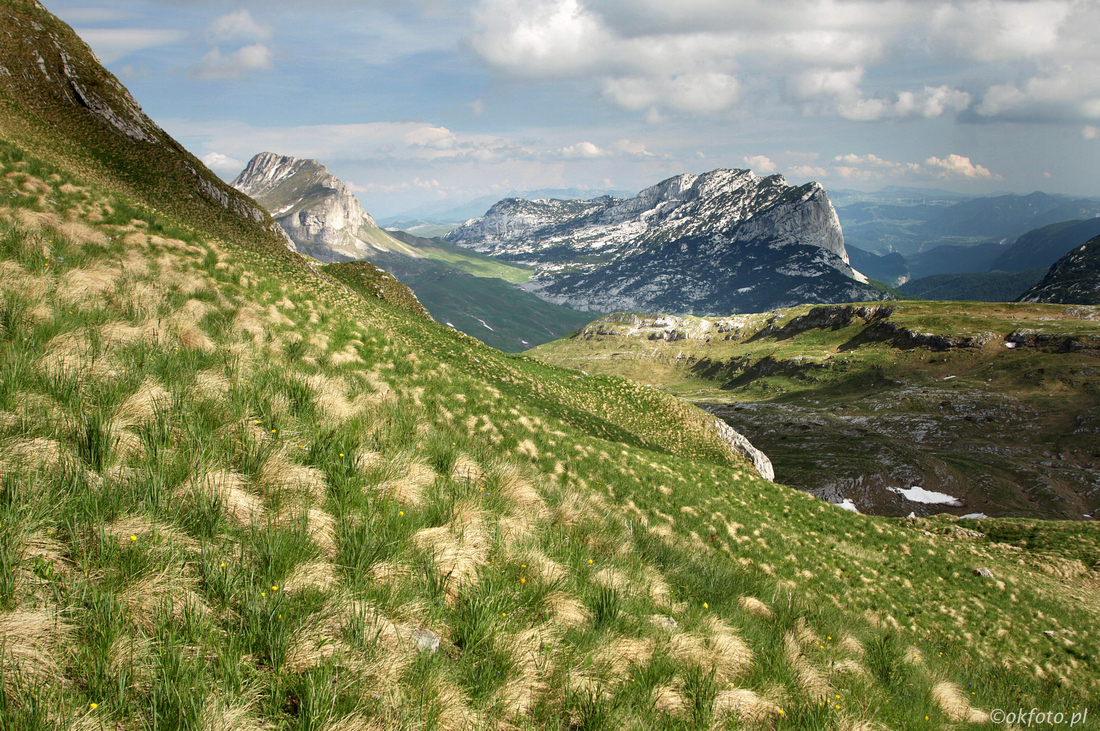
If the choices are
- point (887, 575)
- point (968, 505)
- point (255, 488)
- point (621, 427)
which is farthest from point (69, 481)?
point (968, 505)

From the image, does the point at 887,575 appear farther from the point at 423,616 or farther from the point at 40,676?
the point at 40,676

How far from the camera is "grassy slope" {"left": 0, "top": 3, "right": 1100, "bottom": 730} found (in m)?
3.61

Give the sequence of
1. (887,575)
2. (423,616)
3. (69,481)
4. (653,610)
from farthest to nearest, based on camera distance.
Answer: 1. (887,575)
2. (653,610)
3. (423,616)
4. (69,481)

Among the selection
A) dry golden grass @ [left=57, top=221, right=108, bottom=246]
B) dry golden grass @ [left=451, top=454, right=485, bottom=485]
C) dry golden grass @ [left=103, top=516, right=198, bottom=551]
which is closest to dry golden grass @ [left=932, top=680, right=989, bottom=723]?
dry golden grass @ [left=451, top=454, right=485, bottom=485]

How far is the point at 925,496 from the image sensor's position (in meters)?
60.8

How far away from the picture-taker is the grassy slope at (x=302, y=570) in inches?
142

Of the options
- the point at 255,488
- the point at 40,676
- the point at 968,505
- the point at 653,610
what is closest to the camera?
the point at 40,676

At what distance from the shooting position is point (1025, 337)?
4545 inches

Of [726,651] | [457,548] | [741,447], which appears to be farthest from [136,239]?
[741,447]

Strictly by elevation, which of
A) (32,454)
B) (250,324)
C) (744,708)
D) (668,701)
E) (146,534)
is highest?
(250,324)

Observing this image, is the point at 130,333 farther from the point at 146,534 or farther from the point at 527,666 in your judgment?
the point at 527,666

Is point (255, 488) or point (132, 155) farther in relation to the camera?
point (132, 155)

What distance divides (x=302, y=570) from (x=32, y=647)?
1913mm

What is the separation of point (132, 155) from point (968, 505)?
104899 mm
